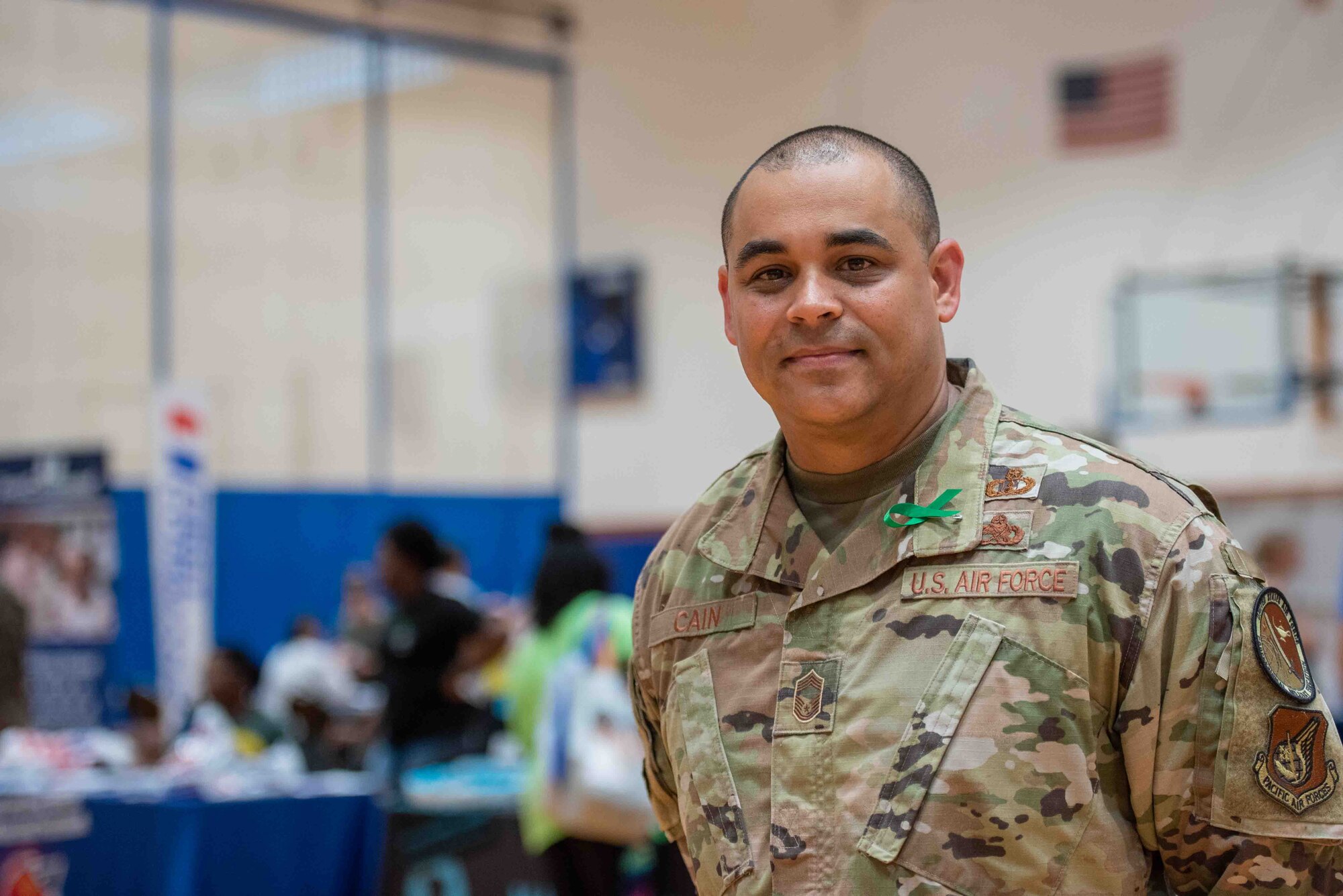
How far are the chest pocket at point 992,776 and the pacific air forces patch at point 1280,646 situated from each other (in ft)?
0.57

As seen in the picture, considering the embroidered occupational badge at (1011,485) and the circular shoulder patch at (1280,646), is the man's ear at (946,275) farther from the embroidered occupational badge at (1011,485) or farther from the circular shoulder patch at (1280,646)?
the circular shoulder patch at (1280,646)

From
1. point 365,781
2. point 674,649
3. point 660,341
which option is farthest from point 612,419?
point 674,649

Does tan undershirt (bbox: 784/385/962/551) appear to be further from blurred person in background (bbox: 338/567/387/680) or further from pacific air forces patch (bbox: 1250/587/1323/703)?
blurred person in background (bbox: 338/567/387/680)

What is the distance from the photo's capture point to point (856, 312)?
1574 millimetres

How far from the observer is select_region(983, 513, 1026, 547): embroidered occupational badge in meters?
1.57

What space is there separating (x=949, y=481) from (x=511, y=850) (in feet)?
13.2

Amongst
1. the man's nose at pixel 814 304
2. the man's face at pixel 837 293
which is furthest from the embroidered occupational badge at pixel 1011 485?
the man's nose at pixel 814 304

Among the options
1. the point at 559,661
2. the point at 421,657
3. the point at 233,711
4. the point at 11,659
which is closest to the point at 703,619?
the point at 11,659

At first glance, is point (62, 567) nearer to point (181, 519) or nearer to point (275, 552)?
point (181, 519)

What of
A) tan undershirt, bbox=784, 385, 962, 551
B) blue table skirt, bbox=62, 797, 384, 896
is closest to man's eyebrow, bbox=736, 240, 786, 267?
tan undershirt, bbox=784, 385, 962, 551

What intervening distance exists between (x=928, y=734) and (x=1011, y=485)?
0.29 m

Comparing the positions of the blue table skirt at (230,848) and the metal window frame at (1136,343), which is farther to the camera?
the metal window frame at (1136,343)

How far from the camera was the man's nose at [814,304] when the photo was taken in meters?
1.56

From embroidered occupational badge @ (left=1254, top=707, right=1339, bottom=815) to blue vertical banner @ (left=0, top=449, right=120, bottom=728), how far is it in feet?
26.3
